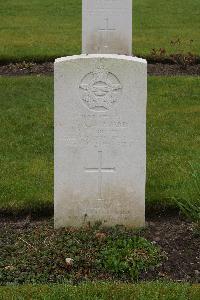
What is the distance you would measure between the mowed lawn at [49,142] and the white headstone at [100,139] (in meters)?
0.45

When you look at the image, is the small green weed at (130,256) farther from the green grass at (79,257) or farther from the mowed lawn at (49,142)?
the mowed lawn at (49,142)

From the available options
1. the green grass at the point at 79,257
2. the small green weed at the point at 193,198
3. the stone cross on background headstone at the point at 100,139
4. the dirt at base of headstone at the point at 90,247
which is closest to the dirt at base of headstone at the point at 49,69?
the dirt at base of headstone at the point at 90,247

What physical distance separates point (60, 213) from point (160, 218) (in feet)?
3.35

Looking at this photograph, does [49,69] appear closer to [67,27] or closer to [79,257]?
[67,27]

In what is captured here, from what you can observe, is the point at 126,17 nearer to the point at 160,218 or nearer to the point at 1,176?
the point at 1,176

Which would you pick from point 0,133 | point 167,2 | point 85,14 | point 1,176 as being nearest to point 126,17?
point 85,14

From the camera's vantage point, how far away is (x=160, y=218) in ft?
20.8

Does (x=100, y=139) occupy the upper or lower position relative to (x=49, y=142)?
upper

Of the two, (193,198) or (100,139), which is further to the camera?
(193,198)

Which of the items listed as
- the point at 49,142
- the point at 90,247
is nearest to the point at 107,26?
the point at 49,142

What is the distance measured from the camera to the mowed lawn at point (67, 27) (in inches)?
519

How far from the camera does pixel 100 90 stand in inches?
219

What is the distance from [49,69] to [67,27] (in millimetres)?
4078

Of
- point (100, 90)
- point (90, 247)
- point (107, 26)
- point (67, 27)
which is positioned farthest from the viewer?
point (67, 27)
